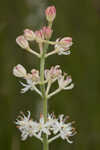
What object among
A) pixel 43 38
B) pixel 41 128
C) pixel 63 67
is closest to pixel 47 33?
pixel 43 38

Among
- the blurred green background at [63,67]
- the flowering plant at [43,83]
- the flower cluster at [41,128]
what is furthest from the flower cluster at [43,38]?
the blurred green background at [63,67]

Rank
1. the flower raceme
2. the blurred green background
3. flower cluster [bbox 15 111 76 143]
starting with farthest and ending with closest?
the blurred green background, the flower raceme, flower cluster [bbox 15 111 76 143]

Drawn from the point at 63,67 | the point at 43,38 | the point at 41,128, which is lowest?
the point at 41,128

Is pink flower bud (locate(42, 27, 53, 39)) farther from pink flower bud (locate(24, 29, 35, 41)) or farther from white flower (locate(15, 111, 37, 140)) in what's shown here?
white flower (locate(15, 111, 37, 140))

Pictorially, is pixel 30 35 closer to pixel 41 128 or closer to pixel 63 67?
pixel 41 128

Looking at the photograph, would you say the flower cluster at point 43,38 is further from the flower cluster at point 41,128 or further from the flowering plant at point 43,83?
the flower cluster at point 41,128

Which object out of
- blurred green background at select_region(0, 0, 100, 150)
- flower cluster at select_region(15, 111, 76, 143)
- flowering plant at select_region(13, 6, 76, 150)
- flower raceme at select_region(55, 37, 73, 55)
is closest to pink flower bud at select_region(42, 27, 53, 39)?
flowering plant at select_region(13, 6, 76, 150)

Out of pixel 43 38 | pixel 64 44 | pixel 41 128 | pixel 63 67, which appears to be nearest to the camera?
pixel 41 128

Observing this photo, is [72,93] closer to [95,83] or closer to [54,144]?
[95,83]
